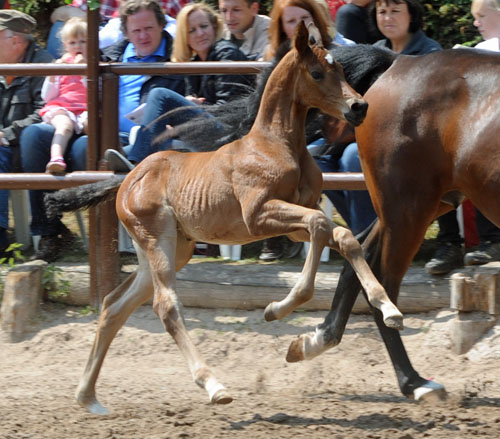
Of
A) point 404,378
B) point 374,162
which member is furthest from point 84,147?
point 404,378

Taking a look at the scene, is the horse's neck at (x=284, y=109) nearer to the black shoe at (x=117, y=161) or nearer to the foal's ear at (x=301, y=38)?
the foal's ear at (x=301, y=38)

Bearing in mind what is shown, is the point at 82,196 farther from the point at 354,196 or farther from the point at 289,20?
the point at 354,196

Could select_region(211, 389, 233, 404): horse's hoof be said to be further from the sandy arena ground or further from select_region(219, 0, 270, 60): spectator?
select_region(219, 0, 270, 60): spectator

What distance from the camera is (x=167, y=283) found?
14.5 ft

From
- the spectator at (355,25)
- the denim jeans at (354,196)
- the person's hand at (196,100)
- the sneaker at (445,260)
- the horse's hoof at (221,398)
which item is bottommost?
the sneaker at (445,260)

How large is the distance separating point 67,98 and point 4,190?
747 mm

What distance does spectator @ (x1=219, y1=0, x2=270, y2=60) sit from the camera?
253 inches

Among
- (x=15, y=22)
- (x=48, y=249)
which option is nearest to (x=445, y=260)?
(x=48, y=249)

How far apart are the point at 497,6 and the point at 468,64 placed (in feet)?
3.84

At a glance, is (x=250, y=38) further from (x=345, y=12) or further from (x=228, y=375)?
(x=228, y=375)

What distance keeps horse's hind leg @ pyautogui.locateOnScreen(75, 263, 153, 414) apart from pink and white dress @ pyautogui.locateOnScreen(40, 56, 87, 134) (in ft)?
6.27

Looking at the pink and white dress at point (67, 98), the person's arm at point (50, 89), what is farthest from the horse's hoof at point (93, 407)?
the person's arm at point (50, 89)

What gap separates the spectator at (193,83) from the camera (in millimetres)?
5820

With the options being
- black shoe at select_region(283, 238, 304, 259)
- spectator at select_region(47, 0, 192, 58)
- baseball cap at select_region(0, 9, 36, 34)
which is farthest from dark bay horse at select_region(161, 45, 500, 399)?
spectator at select_region(47, 0, 192, 58)
